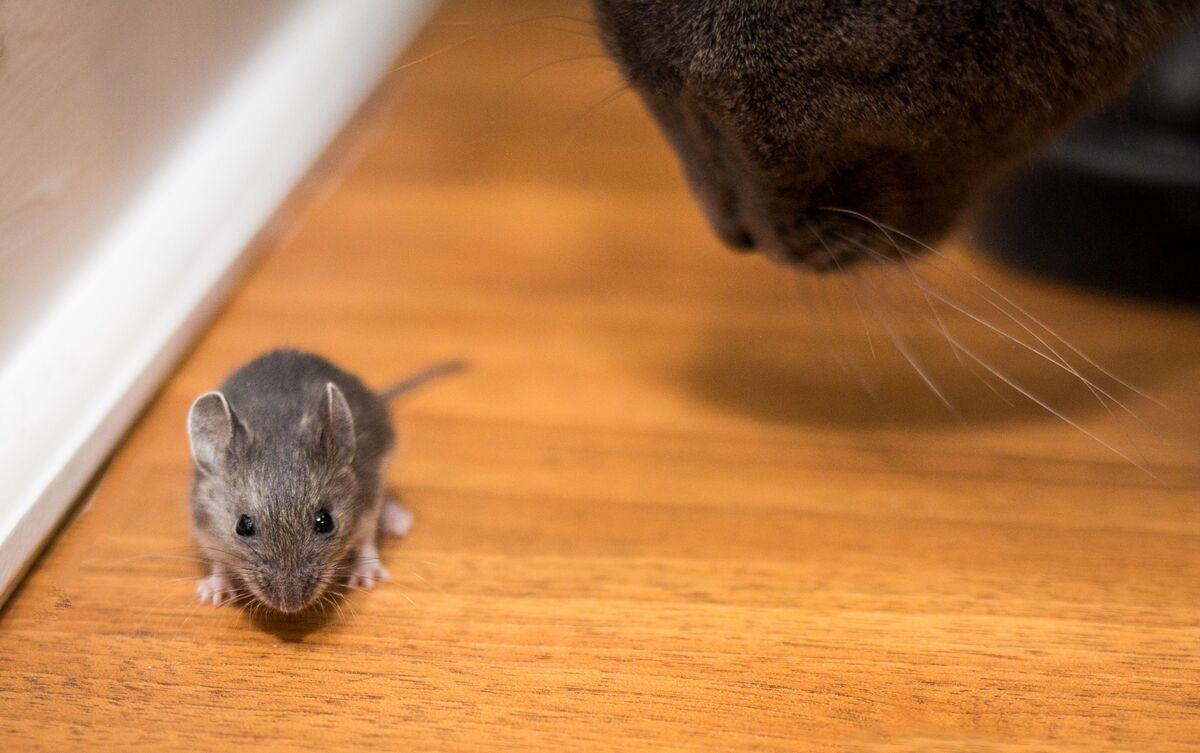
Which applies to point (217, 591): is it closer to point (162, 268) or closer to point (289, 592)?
point (289, 592)

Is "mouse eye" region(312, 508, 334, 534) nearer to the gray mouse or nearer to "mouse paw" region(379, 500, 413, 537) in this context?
the gray mouse

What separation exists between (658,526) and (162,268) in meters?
0.85

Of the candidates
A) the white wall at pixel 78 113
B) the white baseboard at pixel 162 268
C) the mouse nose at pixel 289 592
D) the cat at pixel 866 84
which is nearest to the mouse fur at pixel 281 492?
the mouse nose at pixel 289 592

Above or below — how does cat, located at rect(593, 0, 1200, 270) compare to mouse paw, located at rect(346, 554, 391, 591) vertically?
above

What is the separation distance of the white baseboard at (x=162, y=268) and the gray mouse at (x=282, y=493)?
21 centimetres

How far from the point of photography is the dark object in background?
6.17 feet

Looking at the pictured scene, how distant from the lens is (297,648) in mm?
1220

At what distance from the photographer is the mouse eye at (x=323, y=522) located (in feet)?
4.20

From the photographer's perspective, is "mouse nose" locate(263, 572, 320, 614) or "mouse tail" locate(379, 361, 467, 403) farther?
"mouse tail" locate(379, 361, 467, 403)

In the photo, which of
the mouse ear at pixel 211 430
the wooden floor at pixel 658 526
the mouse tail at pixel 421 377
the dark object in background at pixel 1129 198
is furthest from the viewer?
the dark object in background at pixel 1129 198

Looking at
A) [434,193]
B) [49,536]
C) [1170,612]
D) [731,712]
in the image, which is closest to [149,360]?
[49,536]

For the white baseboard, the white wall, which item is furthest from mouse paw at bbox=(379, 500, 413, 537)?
the white wall

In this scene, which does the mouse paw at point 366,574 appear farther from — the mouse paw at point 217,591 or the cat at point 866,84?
the cat at point 866,84

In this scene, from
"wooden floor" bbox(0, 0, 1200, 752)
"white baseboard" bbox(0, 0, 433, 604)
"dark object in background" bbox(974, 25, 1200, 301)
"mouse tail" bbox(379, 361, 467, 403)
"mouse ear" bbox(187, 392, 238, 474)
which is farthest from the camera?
"dark object in background" bbox(974, 25, 1200, 301)
